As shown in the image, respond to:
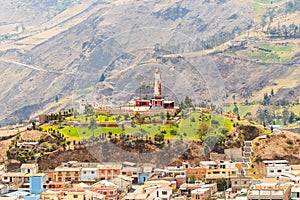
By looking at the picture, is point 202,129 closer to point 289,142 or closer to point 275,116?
point 289,142

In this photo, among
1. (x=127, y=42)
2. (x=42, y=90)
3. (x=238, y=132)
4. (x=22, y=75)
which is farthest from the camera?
(x=22, y=75)

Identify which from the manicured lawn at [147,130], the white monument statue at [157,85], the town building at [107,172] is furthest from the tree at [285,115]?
the town building at [107,172]

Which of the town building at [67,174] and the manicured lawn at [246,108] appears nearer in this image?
the town building at [67,174]

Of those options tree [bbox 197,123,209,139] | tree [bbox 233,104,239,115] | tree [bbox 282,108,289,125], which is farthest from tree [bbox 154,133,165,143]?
tree [bbox 233,104,239,115]

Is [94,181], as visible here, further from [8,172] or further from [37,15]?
[37,15]

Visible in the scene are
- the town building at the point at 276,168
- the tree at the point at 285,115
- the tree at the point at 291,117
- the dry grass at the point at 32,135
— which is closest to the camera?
the town building at the point at 276,168

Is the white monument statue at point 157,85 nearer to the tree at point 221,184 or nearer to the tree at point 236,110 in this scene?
the tree at point 221,184

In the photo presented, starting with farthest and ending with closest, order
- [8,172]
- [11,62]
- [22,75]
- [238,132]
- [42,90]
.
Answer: [11,62], [22,75], [42,90], [238,132], [8,172]

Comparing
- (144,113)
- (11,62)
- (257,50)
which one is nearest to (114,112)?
(144,113)

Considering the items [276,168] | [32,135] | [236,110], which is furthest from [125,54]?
[276,168]

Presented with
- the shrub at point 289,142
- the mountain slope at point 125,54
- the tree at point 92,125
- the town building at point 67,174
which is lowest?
the town building at point 67,174

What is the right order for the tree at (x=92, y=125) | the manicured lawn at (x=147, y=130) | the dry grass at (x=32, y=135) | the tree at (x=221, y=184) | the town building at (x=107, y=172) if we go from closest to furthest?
the tree at (x=221, y=184), the town building at (x=107, y=172), the manicured lawn at (x=147, y=130), the tree at (x=92, y=125), the dry grass at (x=32, y=135)
